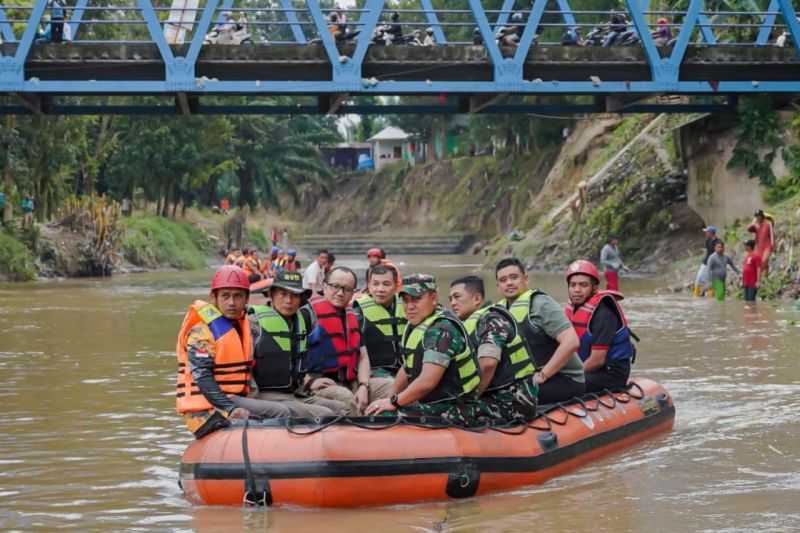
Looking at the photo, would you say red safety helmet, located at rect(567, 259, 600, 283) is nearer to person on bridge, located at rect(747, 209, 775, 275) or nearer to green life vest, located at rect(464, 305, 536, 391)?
green life vest, located at rect(464, 305, 536, 391)

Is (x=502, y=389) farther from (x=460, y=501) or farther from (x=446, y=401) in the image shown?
(x=460, y=501)

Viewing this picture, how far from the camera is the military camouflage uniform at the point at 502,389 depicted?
8.93 meters

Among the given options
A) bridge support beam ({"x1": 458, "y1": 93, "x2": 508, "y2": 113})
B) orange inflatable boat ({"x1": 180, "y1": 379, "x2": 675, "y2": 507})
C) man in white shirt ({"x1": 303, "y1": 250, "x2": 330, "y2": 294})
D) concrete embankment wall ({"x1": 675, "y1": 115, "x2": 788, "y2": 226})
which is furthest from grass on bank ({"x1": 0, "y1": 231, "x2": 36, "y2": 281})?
orange inflatable boat ({"x1": 180, "y1": 379, "x2": 675, "y2": 507})

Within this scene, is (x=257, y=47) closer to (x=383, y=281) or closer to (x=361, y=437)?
(x=383, y=281)

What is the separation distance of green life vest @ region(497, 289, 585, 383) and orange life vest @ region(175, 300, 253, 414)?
75.6 inches

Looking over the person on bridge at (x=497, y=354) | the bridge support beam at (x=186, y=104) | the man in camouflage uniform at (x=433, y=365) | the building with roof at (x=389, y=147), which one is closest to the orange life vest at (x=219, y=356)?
the man in camouflage uniform at (x=433, y=365)

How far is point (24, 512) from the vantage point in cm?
838

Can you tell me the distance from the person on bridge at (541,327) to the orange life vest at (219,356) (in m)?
1.93

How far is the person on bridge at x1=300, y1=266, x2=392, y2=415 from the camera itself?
9.64 m

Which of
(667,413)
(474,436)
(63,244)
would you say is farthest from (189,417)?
(63,244)

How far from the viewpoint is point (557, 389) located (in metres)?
9.95

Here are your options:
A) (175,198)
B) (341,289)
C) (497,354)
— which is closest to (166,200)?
(175,198)

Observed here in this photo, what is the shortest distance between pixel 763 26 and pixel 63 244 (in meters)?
24.0

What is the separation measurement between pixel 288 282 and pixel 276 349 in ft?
1.51
